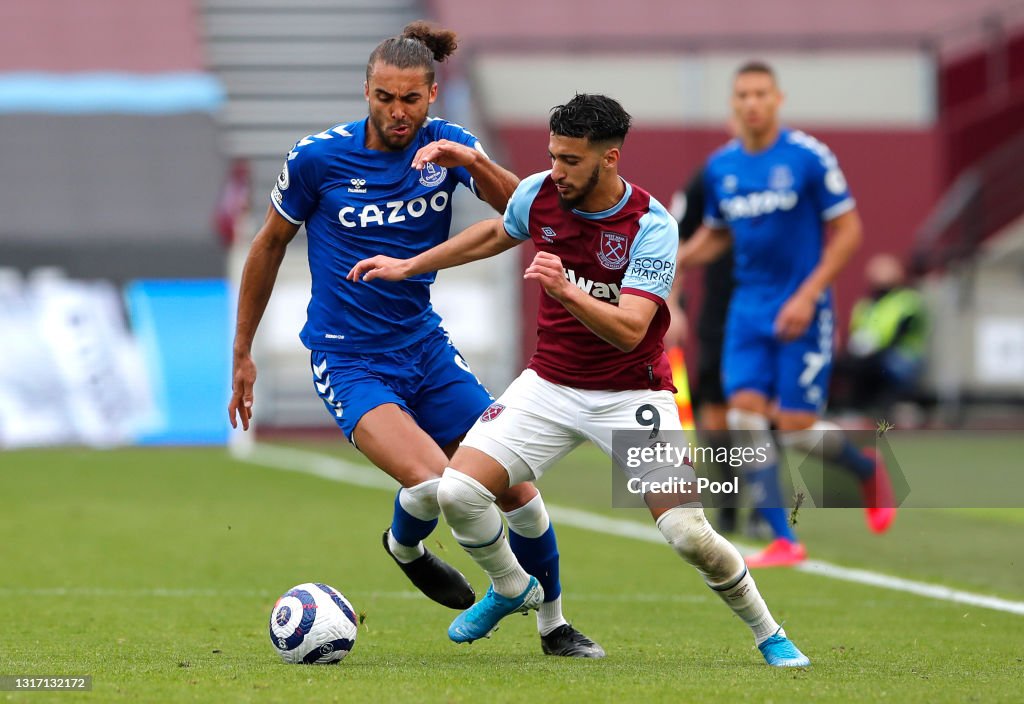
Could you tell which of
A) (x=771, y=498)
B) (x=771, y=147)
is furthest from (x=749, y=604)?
(x=771, y=147)

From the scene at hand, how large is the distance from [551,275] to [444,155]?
834mm

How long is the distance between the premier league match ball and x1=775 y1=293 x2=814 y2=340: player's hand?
13.0 feet

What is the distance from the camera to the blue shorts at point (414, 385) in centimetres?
660

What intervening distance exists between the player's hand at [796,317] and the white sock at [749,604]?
352 centimetres

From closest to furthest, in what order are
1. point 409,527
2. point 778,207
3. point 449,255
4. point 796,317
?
point 449,255
point 409,527
point 796,317
point 778,207

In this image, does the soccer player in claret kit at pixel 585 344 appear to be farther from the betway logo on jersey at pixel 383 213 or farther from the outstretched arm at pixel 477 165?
the betway logo on jersey at pixel 383 213

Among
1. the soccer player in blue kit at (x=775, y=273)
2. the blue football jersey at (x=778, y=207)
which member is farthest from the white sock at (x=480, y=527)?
the blue football jersey at (x=778, y=207)

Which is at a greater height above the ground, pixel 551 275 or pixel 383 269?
pixel 551 275

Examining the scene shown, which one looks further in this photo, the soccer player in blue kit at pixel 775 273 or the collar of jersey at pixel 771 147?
the collar of jersey at pixel 771 147

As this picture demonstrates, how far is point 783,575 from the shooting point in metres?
8.84

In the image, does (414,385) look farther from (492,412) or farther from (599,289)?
(599,289)

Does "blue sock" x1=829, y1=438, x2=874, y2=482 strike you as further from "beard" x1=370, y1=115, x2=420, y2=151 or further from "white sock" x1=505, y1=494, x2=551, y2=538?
"beard" x1=370, y1=115, x2=420, y2=151

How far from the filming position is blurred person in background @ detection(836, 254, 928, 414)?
→ 19641 mm

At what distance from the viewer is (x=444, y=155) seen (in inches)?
242
